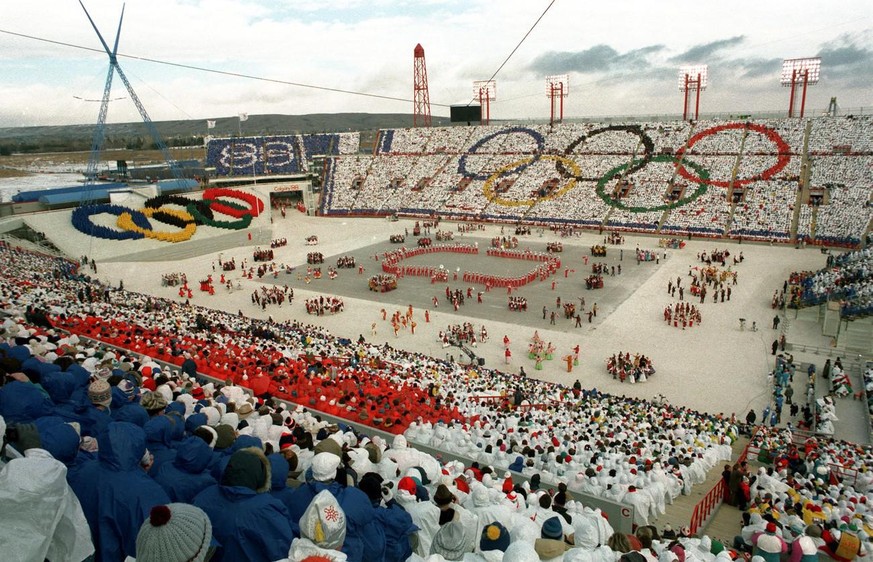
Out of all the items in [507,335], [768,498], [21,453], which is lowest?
[507,335]

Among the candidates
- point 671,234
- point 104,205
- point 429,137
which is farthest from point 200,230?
point 671,234

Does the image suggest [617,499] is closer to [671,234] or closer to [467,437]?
[467,437]

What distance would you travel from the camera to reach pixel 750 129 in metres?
48.3

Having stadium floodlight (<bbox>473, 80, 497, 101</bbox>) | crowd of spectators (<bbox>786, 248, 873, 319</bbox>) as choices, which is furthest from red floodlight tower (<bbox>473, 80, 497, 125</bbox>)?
crowd of spectators (<bbox>786, 248, 873, 319</bbox>)

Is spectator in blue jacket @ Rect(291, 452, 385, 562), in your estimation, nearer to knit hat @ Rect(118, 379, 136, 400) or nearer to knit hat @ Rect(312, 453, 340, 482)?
knit hat @ Rect(312, 453, 340, 482)

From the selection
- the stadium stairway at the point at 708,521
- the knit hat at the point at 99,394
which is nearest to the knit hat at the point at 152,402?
the knit hat at the point at 99,394

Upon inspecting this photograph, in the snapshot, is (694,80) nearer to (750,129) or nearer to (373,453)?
(750,129)

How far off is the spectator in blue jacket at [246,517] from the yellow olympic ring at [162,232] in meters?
42.0

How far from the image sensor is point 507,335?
72.2ft

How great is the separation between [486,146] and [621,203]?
781 inches

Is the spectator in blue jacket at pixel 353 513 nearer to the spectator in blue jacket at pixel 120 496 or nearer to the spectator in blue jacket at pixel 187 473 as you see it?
the spectator in blue jacket at pixel 187 473

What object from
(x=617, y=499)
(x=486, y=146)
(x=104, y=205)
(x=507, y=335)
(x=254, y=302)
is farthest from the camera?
(x=486, y=146)

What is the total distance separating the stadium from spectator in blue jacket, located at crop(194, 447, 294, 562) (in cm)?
2

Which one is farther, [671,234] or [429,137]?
[429,137]
